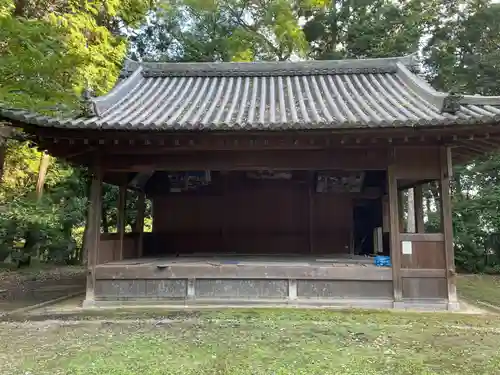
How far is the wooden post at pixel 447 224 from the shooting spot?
272 inches

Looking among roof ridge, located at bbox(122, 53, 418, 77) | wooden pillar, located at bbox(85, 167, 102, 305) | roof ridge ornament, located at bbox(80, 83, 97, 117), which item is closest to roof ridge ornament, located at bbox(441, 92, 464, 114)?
roof ridge, located at bbox(122, 53, 418, 77)

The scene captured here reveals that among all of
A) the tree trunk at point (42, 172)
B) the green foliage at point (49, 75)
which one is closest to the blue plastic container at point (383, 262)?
the green foliage at point (49, 75)

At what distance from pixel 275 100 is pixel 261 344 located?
5.74 m

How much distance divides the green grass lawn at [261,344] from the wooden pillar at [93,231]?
1.21 meters

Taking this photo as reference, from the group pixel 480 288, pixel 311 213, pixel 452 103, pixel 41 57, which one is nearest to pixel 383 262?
pixel 311 213

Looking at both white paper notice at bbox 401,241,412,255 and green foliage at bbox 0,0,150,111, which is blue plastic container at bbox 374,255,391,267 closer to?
white paper notice at bbox 401,241,412,255

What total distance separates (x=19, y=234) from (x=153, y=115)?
1112 centimetres

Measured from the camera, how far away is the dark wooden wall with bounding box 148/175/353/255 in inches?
405

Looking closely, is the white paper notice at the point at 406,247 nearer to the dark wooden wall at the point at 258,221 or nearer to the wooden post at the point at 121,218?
the dark wooden wall at the point at 258,221

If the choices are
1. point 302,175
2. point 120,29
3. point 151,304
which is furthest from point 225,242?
point 120,29

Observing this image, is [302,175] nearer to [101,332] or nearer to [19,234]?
[101,332]

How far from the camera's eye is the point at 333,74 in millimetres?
10711

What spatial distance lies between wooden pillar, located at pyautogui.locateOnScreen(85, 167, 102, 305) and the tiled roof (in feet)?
4.16

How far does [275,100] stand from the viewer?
29.5ft
